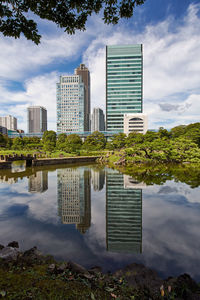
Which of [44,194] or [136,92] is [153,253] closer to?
[44,194]

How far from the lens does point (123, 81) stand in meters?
84.6

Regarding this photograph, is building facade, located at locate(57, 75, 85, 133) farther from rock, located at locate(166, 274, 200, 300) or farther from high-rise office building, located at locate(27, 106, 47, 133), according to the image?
rock, located at locate(166, 274, 200, 300)

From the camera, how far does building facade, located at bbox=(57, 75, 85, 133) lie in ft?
331

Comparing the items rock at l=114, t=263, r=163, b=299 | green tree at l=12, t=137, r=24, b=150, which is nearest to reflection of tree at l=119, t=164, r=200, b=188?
rock at l=114, t=263, r=163, b=299

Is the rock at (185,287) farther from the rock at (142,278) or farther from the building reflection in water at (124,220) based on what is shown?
the building reflection in water at (124,220)

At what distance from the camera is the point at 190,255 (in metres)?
4.41

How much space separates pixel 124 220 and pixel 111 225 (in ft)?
2.25

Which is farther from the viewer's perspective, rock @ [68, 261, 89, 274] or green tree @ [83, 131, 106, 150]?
green tree @ [83, 131, 106, 150]

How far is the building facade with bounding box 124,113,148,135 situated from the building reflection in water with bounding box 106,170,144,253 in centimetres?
6372

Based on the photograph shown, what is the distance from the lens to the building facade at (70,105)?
3976 inches

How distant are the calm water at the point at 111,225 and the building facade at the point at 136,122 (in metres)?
63.4

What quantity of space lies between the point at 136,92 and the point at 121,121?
16758 millimetres

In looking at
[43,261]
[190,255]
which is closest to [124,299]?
[43,261]

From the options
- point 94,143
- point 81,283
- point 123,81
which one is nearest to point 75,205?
point 81,283
